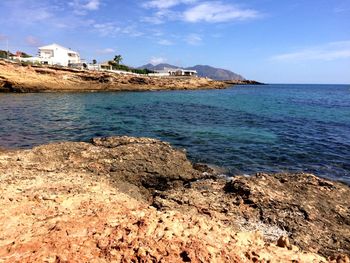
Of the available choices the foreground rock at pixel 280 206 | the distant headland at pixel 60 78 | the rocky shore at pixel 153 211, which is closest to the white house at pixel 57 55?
the distant headland at pixel 60 78

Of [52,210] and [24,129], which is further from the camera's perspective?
[24,129]

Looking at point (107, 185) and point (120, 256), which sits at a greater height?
point (120, 256)

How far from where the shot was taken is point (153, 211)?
23.2 feet

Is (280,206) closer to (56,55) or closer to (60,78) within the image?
(60,78)

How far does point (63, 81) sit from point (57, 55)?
29552 millimetres

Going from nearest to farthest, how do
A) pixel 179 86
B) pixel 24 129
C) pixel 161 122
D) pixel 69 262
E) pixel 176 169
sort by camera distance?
pixel 69 262, pixel 176 169, pixel 24 129, pixel 161 122, pixel 179 86

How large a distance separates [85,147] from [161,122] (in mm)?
15447

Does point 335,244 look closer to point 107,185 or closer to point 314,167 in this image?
point 107,185

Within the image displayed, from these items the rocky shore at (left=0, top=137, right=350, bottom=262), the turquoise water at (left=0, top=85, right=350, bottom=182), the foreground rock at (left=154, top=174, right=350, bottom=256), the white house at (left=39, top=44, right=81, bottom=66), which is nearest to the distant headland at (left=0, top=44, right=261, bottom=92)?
the white house at (left=39, top=44, right=81, bottom=66)

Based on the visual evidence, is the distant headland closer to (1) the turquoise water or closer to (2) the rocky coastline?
(2) the rocky coastline

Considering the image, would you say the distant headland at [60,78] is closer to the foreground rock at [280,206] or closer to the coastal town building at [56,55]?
the coastal town building at [56,55]

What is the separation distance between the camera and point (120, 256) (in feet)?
16.9

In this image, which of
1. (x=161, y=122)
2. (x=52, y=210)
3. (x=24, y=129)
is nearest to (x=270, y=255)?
(x=52, y=210)

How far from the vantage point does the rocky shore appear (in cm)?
541
